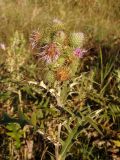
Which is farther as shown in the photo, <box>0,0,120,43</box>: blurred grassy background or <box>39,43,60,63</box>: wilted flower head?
<box>0,0,120,43</box>: blurred grassy background

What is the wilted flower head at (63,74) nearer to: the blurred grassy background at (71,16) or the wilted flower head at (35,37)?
the wilted flower head at (35,37)

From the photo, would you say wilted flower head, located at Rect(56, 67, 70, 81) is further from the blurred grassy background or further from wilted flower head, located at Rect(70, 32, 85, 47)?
the blurred grassy background

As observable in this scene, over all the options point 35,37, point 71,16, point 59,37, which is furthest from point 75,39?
point 71,16

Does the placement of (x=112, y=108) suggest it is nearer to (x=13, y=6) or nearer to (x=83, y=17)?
(x=83, y=17)

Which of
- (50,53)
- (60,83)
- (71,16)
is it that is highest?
(71,16)

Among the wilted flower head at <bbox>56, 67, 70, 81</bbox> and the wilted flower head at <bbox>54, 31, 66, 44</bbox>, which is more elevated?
the wilted flower head at <bbox>54, 31, 66, 44</bbox>

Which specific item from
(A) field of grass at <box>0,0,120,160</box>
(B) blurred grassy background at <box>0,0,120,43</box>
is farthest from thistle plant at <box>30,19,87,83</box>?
(B) blurred grassy background at <box>0,0,120,43</box>

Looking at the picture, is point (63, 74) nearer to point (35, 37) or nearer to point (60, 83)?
point (60, 83)
